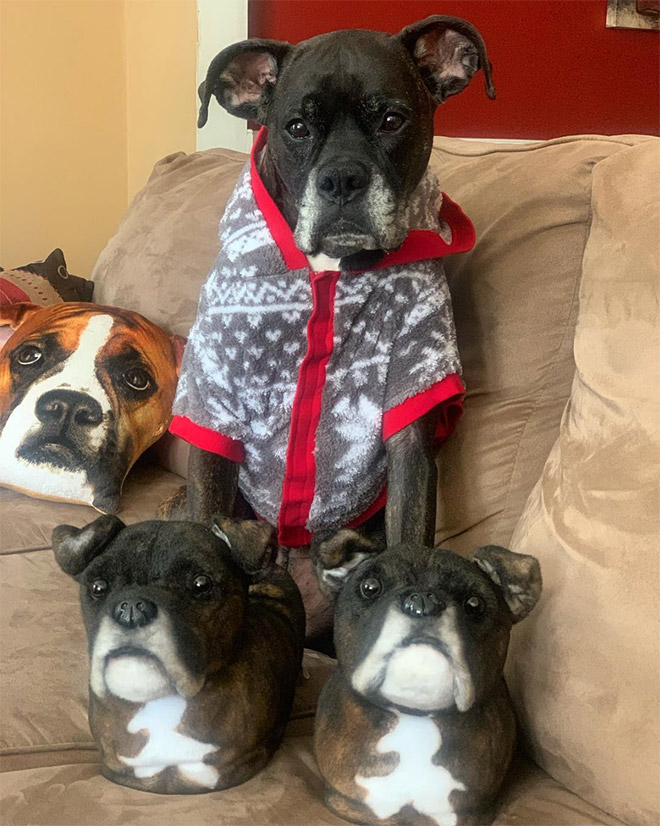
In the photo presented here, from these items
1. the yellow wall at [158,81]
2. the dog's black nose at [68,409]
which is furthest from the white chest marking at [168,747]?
the yellow wall at [158,81]

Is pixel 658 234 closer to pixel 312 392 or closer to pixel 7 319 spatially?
pixel 312 392

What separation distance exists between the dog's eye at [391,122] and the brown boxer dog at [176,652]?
58cm

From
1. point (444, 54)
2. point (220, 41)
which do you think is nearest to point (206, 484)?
point (444, 54)

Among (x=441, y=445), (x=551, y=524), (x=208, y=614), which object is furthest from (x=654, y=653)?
(x=441, y=445)

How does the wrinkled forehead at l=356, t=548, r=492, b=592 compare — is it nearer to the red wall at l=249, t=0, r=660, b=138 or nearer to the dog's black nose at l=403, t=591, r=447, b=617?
the dog's black nose at l=403, t=591, r=447, b=617

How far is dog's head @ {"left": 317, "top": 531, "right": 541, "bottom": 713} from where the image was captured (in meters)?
0.75

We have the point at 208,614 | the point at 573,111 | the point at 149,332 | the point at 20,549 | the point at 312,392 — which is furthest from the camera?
the point at 573,111

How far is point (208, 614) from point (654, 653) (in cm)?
42

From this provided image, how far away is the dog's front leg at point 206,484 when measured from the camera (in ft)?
4.25

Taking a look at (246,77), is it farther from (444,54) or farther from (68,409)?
(68,409)

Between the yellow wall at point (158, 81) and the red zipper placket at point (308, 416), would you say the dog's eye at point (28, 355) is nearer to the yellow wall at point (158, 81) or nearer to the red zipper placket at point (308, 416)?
the red zipper placket at point (308, 416)

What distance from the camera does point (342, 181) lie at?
112 centimetres

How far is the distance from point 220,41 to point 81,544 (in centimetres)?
205

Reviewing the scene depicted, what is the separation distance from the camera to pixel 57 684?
42.1 inches
